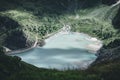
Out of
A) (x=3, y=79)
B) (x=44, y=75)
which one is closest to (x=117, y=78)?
(x=44, y=75)

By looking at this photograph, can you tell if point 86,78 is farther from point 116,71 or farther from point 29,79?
point 29,79

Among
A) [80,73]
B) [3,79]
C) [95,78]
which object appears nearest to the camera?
[95,78]

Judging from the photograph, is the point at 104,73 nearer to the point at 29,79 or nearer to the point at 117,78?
the point at 117,78

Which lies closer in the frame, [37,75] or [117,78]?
[117,78]

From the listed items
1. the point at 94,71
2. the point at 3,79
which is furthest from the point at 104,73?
the point at 3,79

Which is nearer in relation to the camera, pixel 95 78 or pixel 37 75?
pixel 95 78

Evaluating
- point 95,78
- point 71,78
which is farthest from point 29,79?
point 95,78

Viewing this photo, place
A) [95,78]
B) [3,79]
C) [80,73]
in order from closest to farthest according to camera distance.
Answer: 1. [95,78]
2. [80,73]
3. [3,79]

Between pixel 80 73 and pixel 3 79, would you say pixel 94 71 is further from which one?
pixel 3 79
